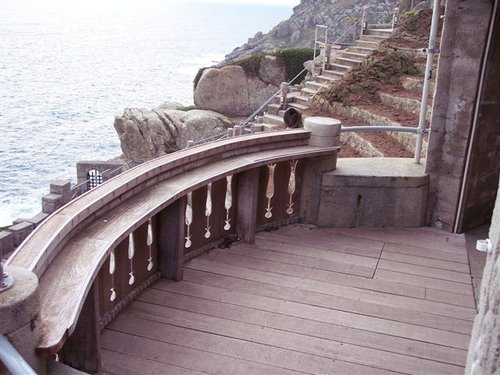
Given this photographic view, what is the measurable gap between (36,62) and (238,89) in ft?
240

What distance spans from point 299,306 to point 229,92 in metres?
30.9

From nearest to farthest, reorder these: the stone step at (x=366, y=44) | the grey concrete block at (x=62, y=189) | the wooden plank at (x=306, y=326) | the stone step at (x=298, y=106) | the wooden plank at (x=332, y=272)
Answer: the wooden plank at (x=306, y=326) < the wooden plank at (x=332, y=272) < the grey concrete block at (x=62, y=189) < the stone step at (x=298, y=106) < the stone step at (x=366, y=44)

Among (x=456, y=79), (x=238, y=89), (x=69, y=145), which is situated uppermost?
(x=456, y=79)

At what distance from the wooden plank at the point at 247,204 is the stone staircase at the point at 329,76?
13392 millimetres

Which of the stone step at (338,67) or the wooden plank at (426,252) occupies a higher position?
the stone step at (338,67)

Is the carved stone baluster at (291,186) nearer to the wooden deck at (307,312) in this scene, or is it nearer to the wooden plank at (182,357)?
the wooden deck at (307,312)

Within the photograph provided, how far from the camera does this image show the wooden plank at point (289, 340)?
3566 mm

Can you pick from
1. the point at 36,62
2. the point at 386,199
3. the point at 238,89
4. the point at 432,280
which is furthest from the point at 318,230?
the point at 36,62

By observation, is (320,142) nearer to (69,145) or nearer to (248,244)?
(248,244)

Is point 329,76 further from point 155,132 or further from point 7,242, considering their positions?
point 7,242

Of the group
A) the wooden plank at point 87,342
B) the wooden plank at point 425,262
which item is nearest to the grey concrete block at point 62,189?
the wooden plank at point 425,262

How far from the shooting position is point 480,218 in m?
5.79

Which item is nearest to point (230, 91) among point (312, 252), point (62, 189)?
point (62, 189)

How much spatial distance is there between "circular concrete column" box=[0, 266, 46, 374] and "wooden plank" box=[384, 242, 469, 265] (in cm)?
361
